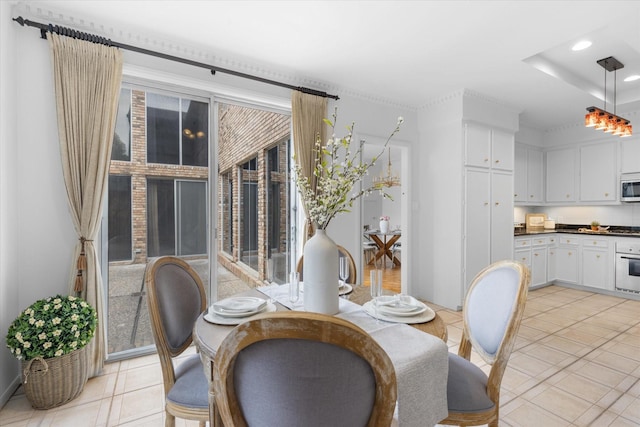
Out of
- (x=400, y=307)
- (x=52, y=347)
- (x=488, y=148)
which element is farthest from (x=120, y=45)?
(x=488, y=148)

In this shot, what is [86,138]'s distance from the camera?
2.43 metres

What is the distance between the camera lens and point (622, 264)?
15.2ft

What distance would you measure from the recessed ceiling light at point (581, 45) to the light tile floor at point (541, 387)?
2841 millimetres

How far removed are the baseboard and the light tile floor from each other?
0.04 m

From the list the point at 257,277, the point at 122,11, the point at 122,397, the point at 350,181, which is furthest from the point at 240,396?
the point at 257,277

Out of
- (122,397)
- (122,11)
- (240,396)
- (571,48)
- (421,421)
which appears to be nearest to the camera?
(240,396)

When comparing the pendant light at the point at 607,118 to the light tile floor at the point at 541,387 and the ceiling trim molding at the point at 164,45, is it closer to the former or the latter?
the light tile floor at the point at 541,387

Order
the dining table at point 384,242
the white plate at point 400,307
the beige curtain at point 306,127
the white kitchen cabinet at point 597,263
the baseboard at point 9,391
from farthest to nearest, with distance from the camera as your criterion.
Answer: the dining table at point 384,242 < the white kitchen cabinet at point 597,263 < the beige curtain at point 306,127 < the baseboard at point 9,391 < the white plate at point 400,307

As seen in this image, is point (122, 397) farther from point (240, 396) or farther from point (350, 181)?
point (350, 181)

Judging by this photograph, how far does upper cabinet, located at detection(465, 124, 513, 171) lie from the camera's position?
4.05m

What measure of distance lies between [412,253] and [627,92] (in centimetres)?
353

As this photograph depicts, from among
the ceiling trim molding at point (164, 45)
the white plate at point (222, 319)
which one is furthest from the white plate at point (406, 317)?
the ceiling trim molding at point (164, 45)

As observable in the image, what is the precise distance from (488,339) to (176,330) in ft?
4.97

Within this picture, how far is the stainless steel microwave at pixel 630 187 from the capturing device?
15.3 feet
